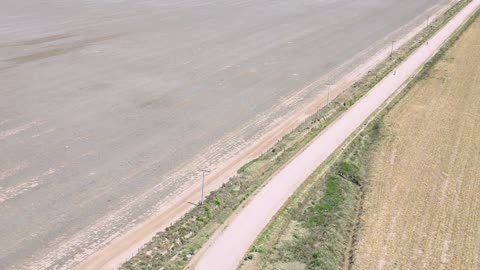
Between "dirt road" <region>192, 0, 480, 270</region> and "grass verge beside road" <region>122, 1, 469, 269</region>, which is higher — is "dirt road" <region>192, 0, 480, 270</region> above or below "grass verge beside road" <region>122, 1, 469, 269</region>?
above

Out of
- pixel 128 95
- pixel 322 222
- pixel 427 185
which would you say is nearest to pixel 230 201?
pixel 322 222

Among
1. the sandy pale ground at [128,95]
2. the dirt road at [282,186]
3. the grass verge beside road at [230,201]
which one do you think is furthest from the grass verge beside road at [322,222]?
the sandy pale ground at [128,95]

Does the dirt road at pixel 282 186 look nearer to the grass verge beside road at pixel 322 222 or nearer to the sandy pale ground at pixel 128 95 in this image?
the grass verge beside road at pixel 322 222

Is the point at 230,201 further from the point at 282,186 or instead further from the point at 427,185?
the point at 427,185

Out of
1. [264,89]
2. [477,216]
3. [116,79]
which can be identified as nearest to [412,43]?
[264,89]

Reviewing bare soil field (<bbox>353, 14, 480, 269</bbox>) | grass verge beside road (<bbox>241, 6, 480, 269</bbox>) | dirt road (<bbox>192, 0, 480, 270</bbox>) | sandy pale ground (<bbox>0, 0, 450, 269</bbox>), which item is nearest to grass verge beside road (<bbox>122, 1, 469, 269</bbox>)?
grass verge beside road (<bbox>241, 6, 480, 269</bbox>)

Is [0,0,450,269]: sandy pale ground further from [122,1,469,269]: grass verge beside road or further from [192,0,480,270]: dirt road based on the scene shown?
[192,0,480,270]: dirt road
